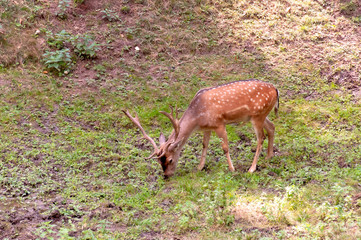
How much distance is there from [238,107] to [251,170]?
1235 mm

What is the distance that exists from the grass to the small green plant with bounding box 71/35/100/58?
20 centimetres

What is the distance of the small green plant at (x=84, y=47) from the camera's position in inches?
445

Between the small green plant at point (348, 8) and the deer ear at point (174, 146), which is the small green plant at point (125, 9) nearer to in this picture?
the deer ear at point (174, 146)

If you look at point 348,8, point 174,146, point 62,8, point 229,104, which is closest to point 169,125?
point 174,146

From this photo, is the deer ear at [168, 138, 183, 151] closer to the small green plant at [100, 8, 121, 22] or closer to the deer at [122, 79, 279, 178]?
the deer at [122, 79, 279, 178]

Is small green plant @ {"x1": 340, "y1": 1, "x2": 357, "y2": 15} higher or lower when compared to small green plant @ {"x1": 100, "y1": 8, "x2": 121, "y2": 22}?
higher

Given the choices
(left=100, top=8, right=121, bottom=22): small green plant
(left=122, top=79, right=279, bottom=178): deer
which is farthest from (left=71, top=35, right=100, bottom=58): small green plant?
(left=122, top=79, right=279, bottom=178): deer

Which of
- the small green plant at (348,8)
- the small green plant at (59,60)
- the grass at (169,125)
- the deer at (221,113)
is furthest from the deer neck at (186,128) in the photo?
the small green plant at (348,8)

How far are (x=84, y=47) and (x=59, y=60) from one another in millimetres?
776

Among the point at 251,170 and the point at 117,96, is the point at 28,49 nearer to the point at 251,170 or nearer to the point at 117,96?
the point at 117,96

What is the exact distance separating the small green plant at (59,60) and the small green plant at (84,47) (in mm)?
371

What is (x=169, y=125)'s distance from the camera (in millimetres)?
9906

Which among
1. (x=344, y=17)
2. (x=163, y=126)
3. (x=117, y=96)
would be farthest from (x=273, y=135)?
(x=344, y=17)

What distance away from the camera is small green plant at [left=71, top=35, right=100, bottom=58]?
37.1ft
